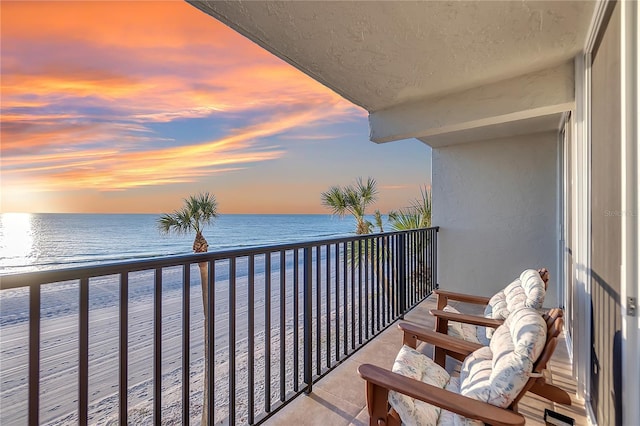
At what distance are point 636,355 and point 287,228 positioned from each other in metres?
27.6

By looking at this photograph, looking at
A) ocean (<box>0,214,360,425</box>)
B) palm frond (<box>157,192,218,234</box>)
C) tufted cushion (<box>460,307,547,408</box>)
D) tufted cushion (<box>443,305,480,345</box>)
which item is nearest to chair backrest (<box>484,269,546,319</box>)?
tufted cushion (<box>443,305,480,345</box>)

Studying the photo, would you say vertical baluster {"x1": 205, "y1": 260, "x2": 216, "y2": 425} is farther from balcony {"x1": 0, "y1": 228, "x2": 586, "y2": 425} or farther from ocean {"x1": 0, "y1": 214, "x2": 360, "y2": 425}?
ocean {"x1": 0, "y1": 214, "x2": 360, "y2": 425}

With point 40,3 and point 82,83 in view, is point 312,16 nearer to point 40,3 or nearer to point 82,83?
point 40,3

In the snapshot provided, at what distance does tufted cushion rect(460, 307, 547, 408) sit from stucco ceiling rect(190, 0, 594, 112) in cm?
162

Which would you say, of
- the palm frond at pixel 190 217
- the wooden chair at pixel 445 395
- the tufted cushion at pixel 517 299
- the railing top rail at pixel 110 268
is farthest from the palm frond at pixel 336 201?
the wooden chair at pixel 445 395

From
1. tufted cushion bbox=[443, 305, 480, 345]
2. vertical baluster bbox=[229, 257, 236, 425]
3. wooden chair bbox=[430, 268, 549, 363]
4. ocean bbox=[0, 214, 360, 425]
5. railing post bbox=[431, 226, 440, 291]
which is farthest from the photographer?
railing post bbox=[431, 226, 440, 291]

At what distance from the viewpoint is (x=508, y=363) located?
1.22 meters

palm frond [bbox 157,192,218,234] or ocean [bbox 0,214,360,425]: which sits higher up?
palm frond [bbox 157,192,218,234]

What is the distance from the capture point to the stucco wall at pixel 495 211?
4016 mm

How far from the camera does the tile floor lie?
5.89 ft

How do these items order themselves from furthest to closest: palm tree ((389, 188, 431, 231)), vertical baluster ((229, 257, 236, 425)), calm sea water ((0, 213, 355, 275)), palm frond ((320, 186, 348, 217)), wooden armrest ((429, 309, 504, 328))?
calm sea water ((0, 213, 355, 275)), palm frond ((320, 186, 348, 217)), palm tree ((389, 188, 431, 231)), wooden armrest ((429, 309, 504, 328)), vertical baluster ((229, 257, 236, 425))

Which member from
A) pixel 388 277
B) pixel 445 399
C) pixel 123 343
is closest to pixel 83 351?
pixel 123 343

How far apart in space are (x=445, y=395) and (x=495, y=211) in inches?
153

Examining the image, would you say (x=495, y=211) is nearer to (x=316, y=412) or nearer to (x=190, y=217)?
(x=316, y=412)
